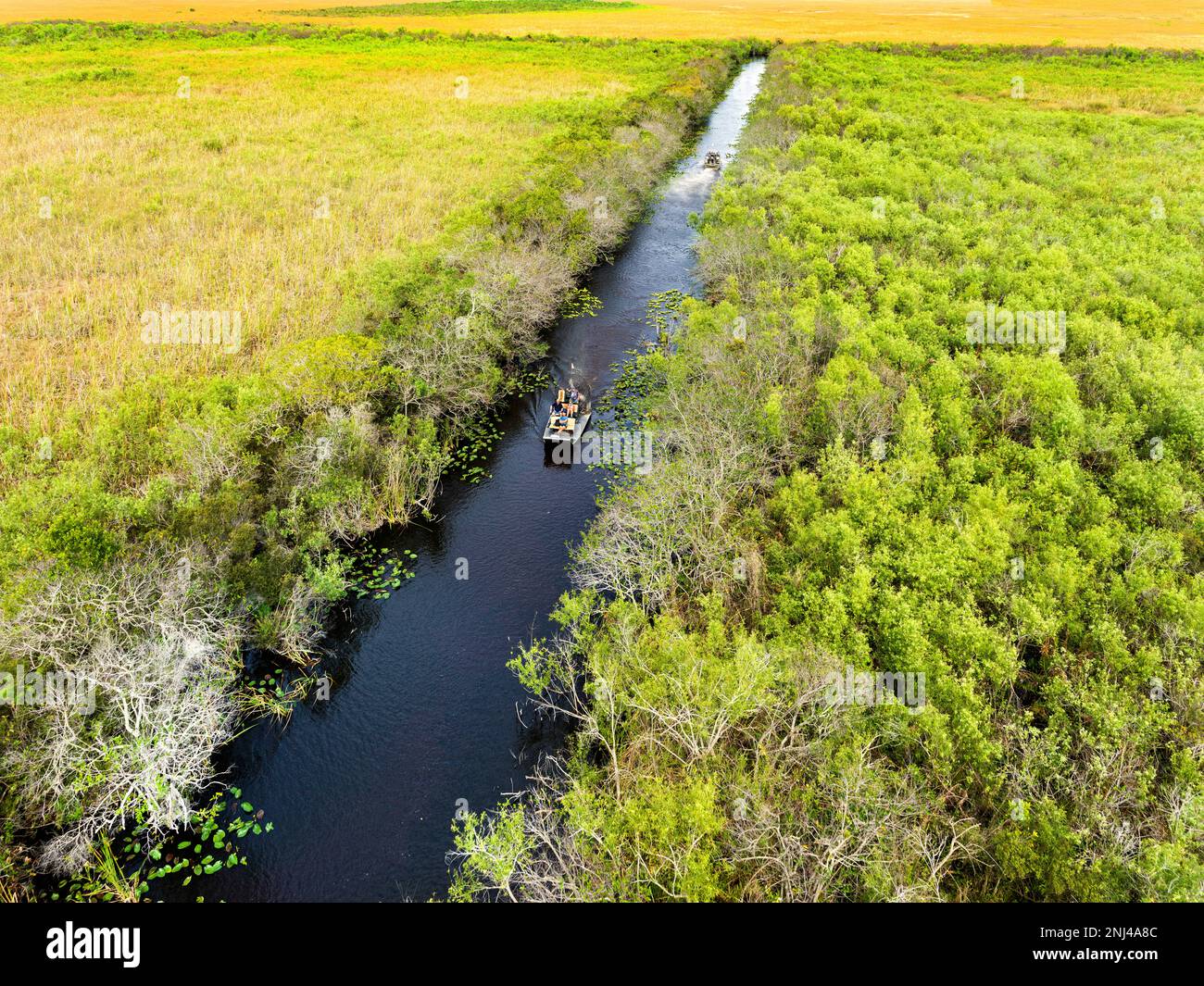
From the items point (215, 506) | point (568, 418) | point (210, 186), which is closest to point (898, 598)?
point (568, 418)

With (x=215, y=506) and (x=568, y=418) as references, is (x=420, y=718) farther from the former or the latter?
(x=568, y=418)

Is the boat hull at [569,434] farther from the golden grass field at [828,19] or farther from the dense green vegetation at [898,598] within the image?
the golden grass field at [828,19]

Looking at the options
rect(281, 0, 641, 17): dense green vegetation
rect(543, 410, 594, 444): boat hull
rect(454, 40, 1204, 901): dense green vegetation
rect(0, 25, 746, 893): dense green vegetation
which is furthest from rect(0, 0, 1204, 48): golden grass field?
rect(543, 410, 594, 444): boat hull

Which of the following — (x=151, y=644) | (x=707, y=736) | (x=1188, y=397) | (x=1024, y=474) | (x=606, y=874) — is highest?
(x=1188, y=397)

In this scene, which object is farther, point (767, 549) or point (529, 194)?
point (529, 194)

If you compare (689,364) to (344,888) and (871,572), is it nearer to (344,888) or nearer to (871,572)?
(871,572)
